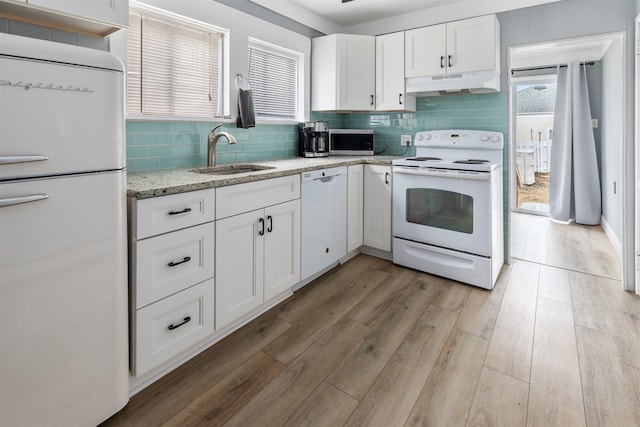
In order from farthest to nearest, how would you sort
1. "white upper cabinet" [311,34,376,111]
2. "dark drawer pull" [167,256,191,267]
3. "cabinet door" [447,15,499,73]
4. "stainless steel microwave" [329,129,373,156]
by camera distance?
"stainless steel microwave" [329,129,373,156] < "white upper cabinet" [311,34,376,111] < "cabinet door" [447,15,499,73] < "dark drawer pull" [167,256,191,267]

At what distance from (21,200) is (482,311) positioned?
247cm

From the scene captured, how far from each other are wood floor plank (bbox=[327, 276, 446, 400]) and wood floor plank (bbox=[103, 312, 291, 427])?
0.49 m

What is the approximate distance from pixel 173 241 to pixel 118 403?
676 mm

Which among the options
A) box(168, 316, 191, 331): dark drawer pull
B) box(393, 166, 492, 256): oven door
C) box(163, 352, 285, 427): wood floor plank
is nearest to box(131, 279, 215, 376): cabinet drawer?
box(168, 316, 191, 331): dark drawer pull

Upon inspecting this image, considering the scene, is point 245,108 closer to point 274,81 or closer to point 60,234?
point 274,81

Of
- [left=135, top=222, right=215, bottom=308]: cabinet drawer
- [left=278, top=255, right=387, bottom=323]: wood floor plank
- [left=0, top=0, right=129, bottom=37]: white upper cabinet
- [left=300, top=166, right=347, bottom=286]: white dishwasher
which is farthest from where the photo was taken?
[left=300, top=166, right=347, bottom=286]: white dishwasher

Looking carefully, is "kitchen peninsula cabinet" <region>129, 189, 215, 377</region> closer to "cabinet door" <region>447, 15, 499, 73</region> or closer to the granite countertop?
the granite countertop

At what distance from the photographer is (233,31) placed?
2.65 meters

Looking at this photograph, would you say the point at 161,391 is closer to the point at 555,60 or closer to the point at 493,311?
the point at 493,311

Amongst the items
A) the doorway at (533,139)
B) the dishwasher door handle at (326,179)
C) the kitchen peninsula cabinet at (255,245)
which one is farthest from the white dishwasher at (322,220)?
the doorway at (533,139)

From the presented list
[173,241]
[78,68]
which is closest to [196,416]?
[173,241]

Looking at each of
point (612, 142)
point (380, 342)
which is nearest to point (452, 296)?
point (380, 342)

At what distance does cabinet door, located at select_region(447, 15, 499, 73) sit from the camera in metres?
2.86

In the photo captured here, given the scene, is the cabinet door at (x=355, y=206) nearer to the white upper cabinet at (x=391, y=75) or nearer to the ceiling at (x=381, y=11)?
the white upper cabinet at (x=391, y=75)
